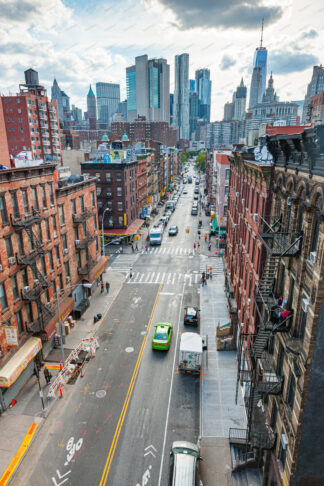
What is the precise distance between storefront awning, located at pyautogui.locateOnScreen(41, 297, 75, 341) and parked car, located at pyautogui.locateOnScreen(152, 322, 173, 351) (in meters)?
8.80

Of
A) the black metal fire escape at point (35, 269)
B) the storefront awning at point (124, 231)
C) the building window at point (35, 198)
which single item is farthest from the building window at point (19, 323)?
the storefront awning at point (124, 231)

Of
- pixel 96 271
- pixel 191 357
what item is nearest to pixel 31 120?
pixel 96 271

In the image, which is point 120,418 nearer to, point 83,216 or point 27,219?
point 27,219

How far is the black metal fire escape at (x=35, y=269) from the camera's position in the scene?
23.0 metres

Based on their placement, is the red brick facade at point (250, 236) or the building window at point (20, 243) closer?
the red brick facade at point (250, 236)

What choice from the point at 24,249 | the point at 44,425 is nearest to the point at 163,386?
the point at 44,425

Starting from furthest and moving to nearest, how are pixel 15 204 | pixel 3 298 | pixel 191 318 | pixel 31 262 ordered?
pixel 191 318
pixel 31 262
pixel 15 204
pixel 3 298

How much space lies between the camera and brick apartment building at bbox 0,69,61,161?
3300 inches

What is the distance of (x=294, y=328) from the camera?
42.7ft

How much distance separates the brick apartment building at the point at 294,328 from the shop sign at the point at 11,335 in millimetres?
15621

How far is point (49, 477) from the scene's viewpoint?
55.3 feet

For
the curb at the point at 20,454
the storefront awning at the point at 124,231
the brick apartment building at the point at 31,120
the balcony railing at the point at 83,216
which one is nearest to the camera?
the curb at the point at 20,454

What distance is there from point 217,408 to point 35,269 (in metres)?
17.4

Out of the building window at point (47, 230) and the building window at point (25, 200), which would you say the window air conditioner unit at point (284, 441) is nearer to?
the building window at point (25, 200)
